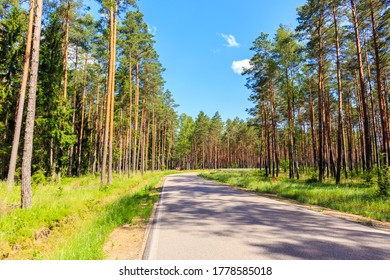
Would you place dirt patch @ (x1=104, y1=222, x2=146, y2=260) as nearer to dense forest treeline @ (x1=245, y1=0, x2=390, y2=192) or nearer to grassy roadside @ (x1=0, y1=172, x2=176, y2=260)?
grassy roadside @ (x1=0, y1=172, x2=176, y2=260)

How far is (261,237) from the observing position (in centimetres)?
527

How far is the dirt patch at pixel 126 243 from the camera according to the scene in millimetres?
4734

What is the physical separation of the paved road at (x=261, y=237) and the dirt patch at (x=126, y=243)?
336mm

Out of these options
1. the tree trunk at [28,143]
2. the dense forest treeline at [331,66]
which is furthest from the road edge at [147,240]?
the dense forest treeline at [331,66]

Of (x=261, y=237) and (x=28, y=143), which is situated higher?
(x=28, y=143)

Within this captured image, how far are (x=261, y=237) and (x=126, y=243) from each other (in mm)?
3453

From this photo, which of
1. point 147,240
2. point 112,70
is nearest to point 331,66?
point 112,70

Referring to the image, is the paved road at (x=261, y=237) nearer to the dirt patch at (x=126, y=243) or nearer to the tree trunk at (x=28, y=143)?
the dirt patch at (x=126, y=243)

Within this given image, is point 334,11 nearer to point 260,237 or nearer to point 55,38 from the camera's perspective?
point 260,237

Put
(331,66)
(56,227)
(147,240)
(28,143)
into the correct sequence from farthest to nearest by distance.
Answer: (331,66), (28,143), (56,227), (147,240)

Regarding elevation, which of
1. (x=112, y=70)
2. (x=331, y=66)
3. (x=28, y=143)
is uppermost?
(x=331, y=66)

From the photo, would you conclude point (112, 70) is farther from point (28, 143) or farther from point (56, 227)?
point (56, 227)

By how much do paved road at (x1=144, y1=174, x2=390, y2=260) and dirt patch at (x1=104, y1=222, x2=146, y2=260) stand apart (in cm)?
34
